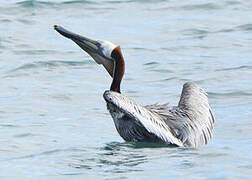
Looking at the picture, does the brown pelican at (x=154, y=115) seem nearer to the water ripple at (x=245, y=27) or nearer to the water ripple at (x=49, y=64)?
the water ripple at (x=49, y=64)

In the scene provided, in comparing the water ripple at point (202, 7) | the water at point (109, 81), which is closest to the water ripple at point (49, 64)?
the water at point (109, 81)

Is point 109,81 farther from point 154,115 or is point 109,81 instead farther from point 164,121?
point 154,115

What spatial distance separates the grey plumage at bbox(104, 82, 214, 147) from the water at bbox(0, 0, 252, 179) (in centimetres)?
15

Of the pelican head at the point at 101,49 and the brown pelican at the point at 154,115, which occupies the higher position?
the pelican head at the point at 101,49

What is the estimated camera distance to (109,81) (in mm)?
13797

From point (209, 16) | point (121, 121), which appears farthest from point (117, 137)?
point (209, 16)

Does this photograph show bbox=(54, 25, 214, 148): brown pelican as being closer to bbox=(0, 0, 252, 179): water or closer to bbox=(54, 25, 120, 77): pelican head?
bbox=(54, 25, 120, 77): pelican head

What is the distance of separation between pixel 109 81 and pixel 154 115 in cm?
411

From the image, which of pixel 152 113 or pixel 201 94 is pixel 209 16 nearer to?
pixel 201 94

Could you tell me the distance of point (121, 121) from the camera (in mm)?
9930

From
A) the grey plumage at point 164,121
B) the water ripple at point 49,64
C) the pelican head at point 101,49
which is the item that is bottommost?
the water ripple at point 49,64

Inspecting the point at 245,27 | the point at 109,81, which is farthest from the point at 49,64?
the point at 245,27

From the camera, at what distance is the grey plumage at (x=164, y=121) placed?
9430mm

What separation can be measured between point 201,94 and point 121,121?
151cm
